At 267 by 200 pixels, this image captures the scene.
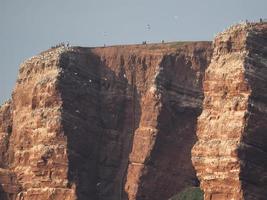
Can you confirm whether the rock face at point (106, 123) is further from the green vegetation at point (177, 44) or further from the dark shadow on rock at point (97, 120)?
the green vegetation at point (177, 44)

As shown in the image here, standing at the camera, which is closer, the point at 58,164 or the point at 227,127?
the point at 227,127

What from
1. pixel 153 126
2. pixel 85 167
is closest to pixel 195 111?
pixel 153 126

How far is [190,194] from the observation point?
9844 cm

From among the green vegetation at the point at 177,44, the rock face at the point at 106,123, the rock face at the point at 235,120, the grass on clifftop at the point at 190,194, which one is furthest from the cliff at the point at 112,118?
the grass on clifftop at the point at 190,194

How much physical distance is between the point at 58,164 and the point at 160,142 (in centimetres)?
828

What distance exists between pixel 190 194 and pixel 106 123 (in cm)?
1132

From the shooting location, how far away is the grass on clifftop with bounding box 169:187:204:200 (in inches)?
3858

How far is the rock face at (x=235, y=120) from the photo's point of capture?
295 ft

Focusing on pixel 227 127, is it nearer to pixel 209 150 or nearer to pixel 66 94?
pixel 209 150

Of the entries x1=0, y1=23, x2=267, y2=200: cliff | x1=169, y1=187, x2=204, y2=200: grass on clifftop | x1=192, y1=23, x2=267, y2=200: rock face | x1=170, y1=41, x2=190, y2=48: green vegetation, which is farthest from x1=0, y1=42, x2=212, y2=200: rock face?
x1=192, y1=23, x2=267, y2=200: rock face

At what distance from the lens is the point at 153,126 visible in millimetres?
102375

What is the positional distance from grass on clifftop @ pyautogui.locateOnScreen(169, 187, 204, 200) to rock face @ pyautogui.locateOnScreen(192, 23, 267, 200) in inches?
223

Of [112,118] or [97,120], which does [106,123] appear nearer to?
[112,118]

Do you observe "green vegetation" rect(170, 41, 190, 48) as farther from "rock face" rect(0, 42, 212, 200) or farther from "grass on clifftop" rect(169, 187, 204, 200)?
"grass on clifftop" rect(169, 187, 204, 200)
